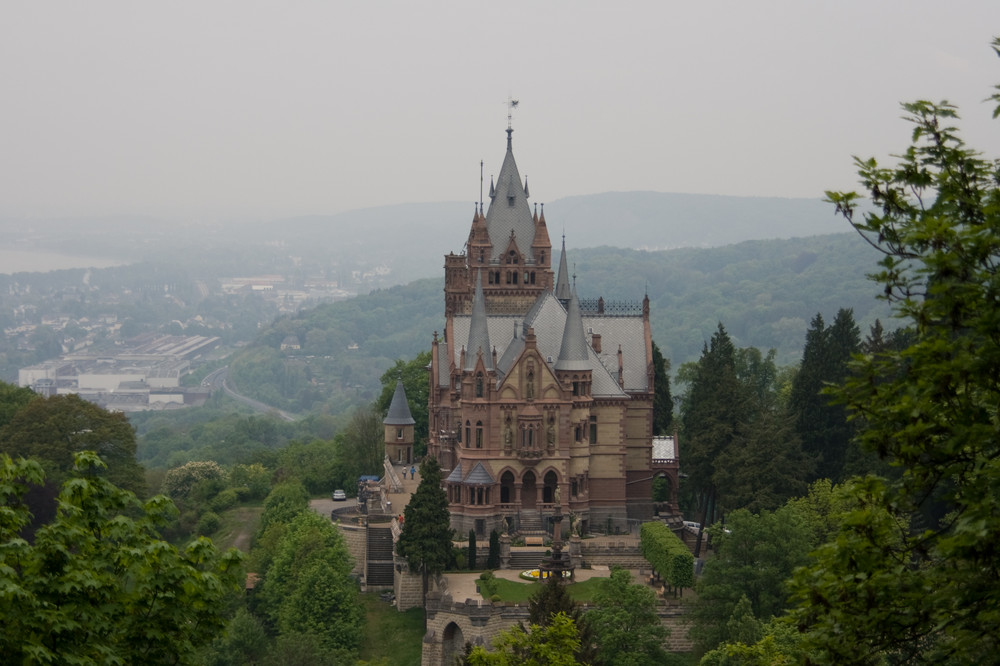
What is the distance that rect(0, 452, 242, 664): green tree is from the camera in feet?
95.7

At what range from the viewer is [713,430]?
84.9 m

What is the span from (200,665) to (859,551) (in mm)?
14392

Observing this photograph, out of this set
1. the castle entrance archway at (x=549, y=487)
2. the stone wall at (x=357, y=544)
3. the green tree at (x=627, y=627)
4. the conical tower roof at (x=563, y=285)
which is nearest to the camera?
the green tree at (x=627, y=627)

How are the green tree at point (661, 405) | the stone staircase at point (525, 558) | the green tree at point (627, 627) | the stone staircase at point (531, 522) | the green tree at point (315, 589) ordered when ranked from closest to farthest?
the green tree at point (627, 627)
the green tree at point (315, 589)
the stone staircase at point (525, 558)
the stone staircase at point (531, 522)
the green tree at point (661, 405)

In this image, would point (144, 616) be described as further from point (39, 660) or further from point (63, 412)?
point (63, 412)

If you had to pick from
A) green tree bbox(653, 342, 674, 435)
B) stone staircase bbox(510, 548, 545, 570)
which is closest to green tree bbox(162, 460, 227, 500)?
green tree bbox(653, 342, 674, 435)

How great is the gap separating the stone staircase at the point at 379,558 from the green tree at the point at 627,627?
1713 cm

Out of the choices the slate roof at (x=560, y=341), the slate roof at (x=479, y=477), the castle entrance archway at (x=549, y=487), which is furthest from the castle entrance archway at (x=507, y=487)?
the slate roof at (x=560, y=341)

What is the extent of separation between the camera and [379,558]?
84000 mm

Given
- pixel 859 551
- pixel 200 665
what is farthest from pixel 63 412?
pixel 859 551

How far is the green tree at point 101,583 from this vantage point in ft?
95.7

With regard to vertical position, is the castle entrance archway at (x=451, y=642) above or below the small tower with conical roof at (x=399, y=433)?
below

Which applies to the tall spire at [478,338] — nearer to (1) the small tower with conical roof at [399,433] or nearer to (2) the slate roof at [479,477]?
(2) the slate roof at [479,477]

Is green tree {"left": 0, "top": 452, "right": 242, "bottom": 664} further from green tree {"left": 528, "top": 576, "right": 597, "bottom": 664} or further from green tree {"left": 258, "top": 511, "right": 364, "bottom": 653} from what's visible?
green tree {"left": 258, "top": 511, "right": 364, "bottom": 653}
